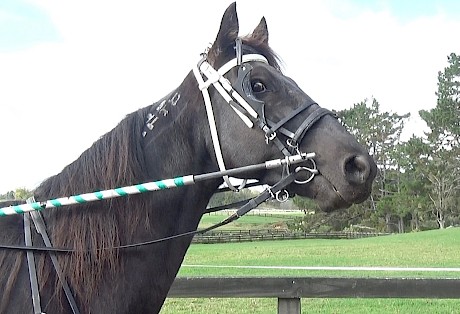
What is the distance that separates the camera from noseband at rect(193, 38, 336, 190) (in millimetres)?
2635

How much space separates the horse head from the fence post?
2.54 meters

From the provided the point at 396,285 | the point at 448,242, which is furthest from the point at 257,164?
the point at 448,242

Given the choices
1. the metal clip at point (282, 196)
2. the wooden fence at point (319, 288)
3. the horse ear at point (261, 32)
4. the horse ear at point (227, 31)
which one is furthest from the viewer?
the wooden fence at point (319, 288)

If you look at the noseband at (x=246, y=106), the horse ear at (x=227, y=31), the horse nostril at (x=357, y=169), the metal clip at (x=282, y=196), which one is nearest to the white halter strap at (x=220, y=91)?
the noseband at (x=246, y=106)

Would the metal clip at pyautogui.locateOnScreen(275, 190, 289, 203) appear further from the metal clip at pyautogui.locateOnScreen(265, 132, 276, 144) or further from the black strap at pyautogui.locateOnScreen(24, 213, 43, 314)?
the black strap at pyautogui.locateOnScreen(24, 213, 43, 314)

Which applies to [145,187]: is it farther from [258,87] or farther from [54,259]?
[258,87]

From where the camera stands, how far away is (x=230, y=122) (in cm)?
274

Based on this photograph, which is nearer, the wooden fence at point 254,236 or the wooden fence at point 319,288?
the wooden fence at point 319,288

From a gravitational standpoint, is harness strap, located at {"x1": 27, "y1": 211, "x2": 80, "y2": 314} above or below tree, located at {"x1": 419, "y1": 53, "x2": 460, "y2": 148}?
below

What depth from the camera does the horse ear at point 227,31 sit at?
9.36 ft

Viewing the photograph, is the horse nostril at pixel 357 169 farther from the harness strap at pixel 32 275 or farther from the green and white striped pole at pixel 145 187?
the harness strap at pixel 32 275

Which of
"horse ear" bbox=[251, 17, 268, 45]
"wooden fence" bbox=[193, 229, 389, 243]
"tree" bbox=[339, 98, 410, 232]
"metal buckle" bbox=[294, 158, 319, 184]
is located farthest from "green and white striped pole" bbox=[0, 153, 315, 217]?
"tree" bbox=[339, 98, 410, 232]

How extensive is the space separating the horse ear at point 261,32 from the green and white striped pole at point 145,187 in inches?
31.7

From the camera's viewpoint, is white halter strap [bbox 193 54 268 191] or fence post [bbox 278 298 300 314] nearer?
white halter strap [bbox 193 54 268 191]
